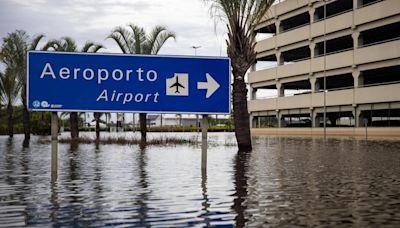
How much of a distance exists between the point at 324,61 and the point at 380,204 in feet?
174

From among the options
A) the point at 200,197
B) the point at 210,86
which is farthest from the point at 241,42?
the point at 200,197

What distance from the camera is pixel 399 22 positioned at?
51.7 m

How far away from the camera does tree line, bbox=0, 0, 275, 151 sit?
24000mm

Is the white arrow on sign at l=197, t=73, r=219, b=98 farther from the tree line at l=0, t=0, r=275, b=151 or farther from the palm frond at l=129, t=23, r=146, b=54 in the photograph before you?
the palm frond at l=129, t=23, r=146, b=54

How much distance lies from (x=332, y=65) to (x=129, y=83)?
4936 centimetres

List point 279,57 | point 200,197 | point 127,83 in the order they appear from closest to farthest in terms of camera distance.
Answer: point 200,197
point 127,83
point 279,57

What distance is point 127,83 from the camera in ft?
40.0

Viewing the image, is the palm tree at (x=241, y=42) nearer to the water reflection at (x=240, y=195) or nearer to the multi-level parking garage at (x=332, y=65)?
the water reflection at (x=240, y=195)

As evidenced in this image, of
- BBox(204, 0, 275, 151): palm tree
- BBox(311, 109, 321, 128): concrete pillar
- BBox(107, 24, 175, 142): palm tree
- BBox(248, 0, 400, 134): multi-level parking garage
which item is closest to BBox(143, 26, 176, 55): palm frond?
BBox(107, 24, 175, 142): palm tree

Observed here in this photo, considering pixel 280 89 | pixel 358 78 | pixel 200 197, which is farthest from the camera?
pixel 280 89

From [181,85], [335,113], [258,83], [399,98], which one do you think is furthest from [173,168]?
[258,83]

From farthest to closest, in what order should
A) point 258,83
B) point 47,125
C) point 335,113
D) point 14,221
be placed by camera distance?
point 258,83 < point 335,113 < point 47,125 < point 14,221

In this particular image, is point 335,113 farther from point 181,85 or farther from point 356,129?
point 181,85

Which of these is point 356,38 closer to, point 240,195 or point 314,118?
point 314,118
